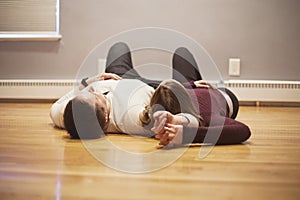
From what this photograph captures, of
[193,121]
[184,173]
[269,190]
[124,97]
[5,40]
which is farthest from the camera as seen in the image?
[5,40]

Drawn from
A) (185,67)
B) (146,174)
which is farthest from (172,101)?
(185,67)

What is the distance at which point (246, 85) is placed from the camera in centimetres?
278

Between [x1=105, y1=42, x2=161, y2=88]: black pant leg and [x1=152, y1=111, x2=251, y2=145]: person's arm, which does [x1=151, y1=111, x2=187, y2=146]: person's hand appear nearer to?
[x1=152, y1=111, x2=251, y2=145]: person's arm

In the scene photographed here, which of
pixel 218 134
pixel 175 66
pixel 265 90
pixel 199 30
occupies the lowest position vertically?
pixel 265 90

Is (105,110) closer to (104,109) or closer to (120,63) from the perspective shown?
(104,109)

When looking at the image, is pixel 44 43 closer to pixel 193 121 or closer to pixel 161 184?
pixel 193 121

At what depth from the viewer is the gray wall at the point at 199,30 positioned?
9.24 ft

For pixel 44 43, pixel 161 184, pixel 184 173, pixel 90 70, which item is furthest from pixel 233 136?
pixel 44 43

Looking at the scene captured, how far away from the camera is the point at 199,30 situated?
286 centimetres

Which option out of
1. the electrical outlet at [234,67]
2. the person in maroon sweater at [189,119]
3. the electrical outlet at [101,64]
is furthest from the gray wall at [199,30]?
the person in maroon sweater at [189,119]

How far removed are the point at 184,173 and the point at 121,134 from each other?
24.5 inches

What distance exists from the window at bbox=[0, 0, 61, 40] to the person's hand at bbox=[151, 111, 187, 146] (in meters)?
1.89

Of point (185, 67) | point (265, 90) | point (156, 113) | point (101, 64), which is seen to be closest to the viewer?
point (156, 113)

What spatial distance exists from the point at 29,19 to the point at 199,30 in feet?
3.86
